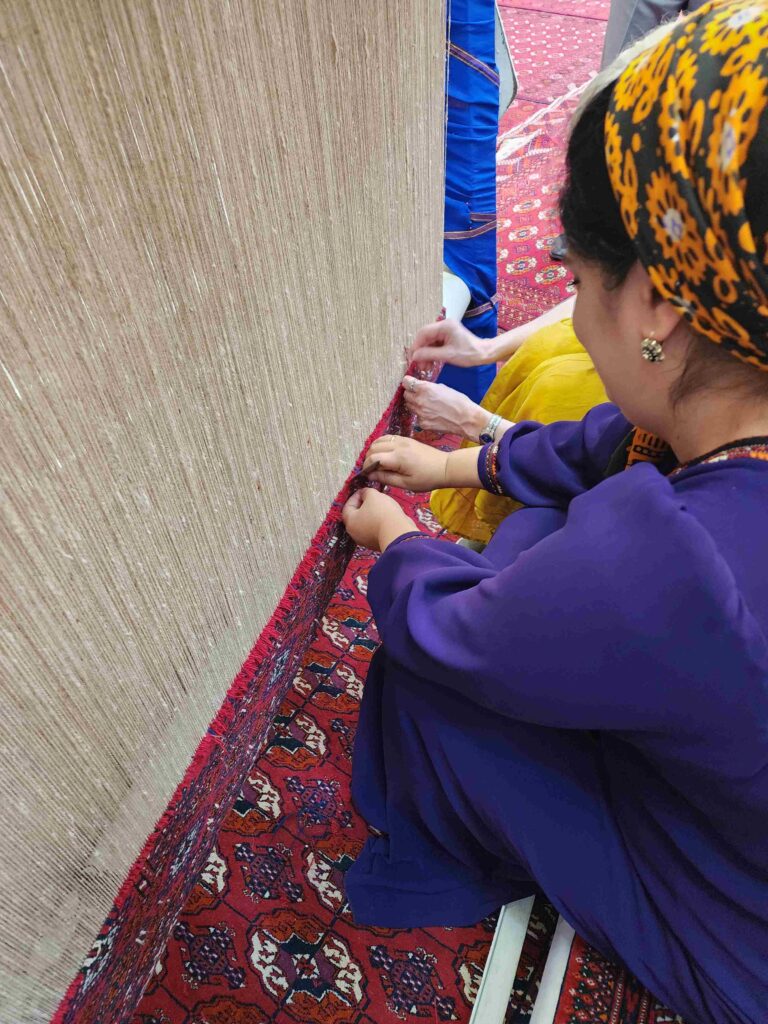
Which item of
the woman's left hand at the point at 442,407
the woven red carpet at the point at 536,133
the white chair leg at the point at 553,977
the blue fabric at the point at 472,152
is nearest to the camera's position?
the white chair leg at the point at 553,977

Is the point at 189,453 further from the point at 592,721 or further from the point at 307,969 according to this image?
the point at 307,969

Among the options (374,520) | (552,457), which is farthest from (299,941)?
(552,457)

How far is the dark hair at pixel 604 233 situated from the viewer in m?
0.60

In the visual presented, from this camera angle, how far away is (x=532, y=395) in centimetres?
125

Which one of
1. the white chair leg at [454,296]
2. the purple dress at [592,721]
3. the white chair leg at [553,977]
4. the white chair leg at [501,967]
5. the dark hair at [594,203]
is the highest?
the dark hair at [594,203]

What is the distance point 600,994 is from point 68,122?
3.21 feet

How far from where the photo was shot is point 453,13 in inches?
51.3

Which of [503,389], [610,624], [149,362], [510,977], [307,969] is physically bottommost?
[307,969]

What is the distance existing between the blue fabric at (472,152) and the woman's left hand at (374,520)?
2.48 ft

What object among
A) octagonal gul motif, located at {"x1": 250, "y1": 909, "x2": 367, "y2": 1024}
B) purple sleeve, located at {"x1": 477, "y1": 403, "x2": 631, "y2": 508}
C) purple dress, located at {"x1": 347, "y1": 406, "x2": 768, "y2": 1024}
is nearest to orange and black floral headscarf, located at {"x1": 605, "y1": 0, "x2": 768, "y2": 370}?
purple dress, located at {"x1": 347, "y1": 406, "x2": 768, "y2": 1024}

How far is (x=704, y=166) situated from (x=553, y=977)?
34.4 inches

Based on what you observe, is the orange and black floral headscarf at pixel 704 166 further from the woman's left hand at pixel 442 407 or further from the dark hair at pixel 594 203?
the woman's left hand at pixel 442 407

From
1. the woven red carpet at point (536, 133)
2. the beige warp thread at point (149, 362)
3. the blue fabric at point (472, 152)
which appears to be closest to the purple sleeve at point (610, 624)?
the beige warp thread at point (149, 362)

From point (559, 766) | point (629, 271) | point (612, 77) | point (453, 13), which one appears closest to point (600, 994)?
point (559, 766)
